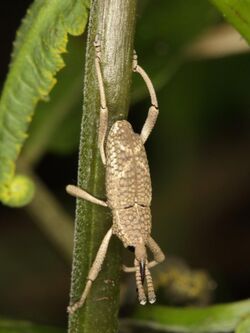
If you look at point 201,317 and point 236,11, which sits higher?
point 236,11

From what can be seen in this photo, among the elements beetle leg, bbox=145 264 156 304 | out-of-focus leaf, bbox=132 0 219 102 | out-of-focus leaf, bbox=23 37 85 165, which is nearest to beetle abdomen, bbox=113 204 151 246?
beetle leg, bbox=145 264 156 304

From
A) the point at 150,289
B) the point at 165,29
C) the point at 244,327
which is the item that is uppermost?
the point at 165,29

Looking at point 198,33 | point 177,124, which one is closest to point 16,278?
point 177,124

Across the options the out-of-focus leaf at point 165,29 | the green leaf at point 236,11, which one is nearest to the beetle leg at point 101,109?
the green leaf at point 236,11

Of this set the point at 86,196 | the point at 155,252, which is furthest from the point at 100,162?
the point at 155,252

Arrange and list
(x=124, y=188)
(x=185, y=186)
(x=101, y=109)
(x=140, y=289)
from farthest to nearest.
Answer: (x=185, y=186) < (x=140, y=289) < (x=124, y=188) < (x=101, y=109)

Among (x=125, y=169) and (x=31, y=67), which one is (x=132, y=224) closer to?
(x=125, y=169)
